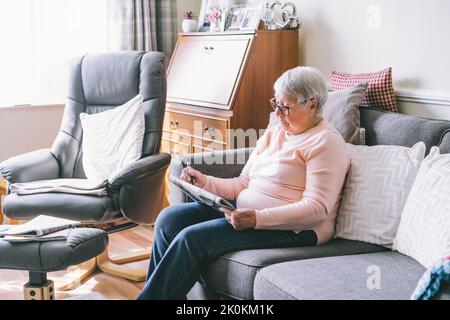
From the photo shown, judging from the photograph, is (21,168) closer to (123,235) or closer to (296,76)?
(123,235)

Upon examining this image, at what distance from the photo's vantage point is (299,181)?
6.86 ft

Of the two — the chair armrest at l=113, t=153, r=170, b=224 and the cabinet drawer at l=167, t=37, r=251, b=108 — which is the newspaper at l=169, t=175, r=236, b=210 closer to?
the chair armrest at l=113, t=153, r=170, b=224

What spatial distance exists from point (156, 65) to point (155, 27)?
0.96 m

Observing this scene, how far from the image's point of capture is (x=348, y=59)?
9.84ft

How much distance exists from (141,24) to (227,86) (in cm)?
105

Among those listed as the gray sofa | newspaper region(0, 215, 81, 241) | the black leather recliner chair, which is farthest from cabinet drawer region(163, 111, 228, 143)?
newspaper region(0, 215, 81, 241)

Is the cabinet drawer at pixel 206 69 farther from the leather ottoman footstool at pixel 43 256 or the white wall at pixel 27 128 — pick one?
the leather ottoman footstool at pixel 43 256

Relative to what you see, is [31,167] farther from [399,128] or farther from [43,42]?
[399,128]

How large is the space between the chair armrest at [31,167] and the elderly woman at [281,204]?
1036mm

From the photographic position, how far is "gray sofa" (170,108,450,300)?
1.67 m

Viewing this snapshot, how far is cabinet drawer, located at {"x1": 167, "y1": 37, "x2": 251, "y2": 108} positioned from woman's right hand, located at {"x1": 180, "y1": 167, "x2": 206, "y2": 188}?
2.75 ft

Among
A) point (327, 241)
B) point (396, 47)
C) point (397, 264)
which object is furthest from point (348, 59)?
point (397, 264)

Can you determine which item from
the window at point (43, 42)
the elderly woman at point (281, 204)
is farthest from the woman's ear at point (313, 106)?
the window at point (43, 42)

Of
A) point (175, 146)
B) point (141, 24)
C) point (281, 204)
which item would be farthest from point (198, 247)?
point (141, 24)
